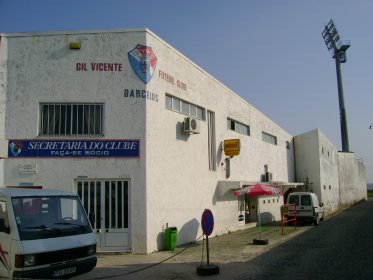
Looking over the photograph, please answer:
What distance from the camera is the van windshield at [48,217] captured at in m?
7.98

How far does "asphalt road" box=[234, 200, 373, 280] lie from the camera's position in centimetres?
1022

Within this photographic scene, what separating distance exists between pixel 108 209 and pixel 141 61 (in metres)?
5.26

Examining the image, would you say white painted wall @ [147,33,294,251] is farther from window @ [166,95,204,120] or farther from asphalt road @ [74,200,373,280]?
asphalt road @ [74,200,373,280]

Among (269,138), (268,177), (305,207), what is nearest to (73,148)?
(305,207)

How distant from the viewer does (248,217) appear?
2484 cm

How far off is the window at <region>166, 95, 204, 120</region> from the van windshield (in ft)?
25.3

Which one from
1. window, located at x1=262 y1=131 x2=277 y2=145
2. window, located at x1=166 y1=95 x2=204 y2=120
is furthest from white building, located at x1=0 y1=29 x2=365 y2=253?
window, located at x1=262 y1=131 x2=277 y2=145

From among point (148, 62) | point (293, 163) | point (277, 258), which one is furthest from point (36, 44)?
point (293, 163)

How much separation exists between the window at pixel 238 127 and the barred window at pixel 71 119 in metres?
9.37

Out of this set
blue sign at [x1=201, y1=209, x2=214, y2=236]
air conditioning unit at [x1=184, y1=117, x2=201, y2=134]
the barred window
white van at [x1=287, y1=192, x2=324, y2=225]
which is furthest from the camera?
white van at [x1=287, y1=192, x2=324, y2=225]

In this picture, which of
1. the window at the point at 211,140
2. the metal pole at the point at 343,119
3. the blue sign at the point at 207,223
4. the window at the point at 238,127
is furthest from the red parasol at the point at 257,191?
the metal pole at the point at 343,119

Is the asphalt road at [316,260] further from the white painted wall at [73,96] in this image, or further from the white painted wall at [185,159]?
the white painted wall at [73,96]

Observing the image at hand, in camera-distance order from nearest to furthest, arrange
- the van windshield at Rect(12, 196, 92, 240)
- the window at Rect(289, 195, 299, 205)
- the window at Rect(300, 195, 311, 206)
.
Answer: the van windshield at Rect(12, 196, 92, 240), the window at Rect(300, 195, 311, 206), the window at Rect(289, 195, 299, 205)

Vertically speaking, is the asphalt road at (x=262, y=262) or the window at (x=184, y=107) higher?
the window at (x=184, y=107)
